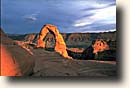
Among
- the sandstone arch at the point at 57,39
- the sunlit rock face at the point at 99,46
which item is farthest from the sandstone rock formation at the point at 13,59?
the sunlit rock face at the point at 99,46

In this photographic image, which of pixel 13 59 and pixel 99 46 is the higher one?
pixel 99 46

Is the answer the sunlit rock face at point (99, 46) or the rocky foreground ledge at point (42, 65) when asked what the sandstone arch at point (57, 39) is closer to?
the rocky foreground ledge at point (42, 65)

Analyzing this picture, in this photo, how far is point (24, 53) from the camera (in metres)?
2.37

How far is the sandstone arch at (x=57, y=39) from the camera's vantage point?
93.4 inches

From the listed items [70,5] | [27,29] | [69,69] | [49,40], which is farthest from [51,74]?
[70,5]

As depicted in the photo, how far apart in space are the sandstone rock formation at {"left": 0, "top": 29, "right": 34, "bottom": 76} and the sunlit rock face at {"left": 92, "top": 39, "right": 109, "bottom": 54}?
60cm

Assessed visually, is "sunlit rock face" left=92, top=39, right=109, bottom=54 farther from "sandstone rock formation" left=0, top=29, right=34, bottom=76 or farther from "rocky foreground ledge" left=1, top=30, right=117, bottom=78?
"sandstone rock formation" left=0, top=29, right=34, bottom=76

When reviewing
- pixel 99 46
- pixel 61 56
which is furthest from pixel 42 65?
pixel 99 46

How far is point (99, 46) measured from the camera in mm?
2371

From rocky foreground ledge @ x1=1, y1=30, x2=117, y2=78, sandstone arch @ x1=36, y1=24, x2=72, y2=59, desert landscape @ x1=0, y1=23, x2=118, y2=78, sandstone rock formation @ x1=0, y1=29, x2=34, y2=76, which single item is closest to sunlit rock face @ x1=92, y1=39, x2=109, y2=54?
desert landscape @ x1=0, y1=23, x2=118, y2=78

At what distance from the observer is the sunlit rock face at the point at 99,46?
2369mm

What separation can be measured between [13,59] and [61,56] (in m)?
0.45

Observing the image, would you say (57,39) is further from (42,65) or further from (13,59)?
(13,59)

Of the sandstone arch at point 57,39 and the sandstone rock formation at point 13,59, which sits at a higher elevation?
the sandstone arch at point 57,39
